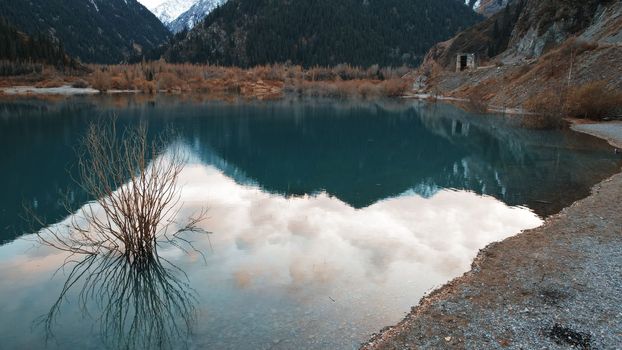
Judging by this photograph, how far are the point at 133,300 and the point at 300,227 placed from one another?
22.3ft

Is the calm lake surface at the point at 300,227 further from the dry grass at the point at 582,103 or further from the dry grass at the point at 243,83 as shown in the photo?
the dry grass at the point at 243,83

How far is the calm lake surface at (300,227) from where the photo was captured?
9375 millimetres

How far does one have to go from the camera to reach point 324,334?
8.74m

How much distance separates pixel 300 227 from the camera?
53.2 ft

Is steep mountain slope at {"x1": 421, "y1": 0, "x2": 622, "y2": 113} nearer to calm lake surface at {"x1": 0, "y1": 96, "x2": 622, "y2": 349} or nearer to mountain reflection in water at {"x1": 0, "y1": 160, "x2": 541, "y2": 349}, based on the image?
calm lake surface at {"x1": 0, "y1": 96, "x2": 622, "y2": 349}

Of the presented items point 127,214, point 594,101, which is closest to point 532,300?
point 127,214

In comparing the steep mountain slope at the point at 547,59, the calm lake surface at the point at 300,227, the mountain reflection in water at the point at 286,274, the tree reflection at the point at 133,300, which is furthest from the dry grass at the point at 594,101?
the tree reflection at the point at 133,300

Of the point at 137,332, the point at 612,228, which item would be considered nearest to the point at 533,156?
the point at 612,228

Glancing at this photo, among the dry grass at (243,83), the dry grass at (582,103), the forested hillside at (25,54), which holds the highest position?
the forested hillside at (25,54)

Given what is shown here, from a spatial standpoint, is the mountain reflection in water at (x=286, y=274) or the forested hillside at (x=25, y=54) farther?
the forested hillside at (x=25, y=54)

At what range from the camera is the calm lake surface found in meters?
9.38

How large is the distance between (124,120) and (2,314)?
130 ft

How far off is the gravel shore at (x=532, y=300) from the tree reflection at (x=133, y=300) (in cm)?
403

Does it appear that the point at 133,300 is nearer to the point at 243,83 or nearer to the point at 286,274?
the point at 286,274
